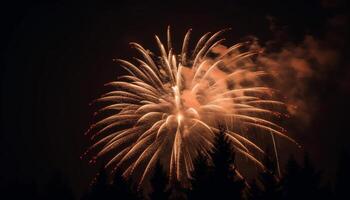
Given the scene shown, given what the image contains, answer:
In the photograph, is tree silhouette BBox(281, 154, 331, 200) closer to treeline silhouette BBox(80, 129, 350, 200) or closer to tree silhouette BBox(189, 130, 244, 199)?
treeline silhouette BBox(80, 129, 350, 200)

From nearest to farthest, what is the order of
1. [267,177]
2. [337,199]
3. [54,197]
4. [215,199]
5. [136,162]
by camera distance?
[215,199] < [267,177] < [337,199] < [136,162] < [54,197]

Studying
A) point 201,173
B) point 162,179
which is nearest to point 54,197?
point 162,179

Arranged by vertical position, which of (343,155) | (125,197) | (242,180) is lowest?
(125,197)

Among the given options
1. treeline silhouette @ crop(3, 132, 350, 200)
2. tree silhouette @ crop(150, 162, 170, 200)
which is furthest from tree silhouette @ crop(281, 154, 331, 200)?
tree silhouette @ crop(150, 162, 170, 200)

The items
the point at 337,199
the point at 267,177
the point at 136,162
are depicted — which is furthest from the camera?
the point at 136,162

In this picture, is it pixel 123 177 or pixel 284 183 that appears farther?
pixel 123 177

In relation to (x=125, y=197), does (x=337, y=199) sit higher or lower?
higher

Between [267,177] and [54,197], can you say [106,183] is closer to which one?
[54,197]

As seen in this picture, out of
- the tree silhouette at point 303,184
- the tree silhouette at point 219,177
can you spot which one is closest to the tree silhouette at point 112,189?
the tree silhouette at point 219,177

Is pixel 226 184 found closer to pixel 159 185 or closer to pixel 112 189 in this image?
pixel 159 185
